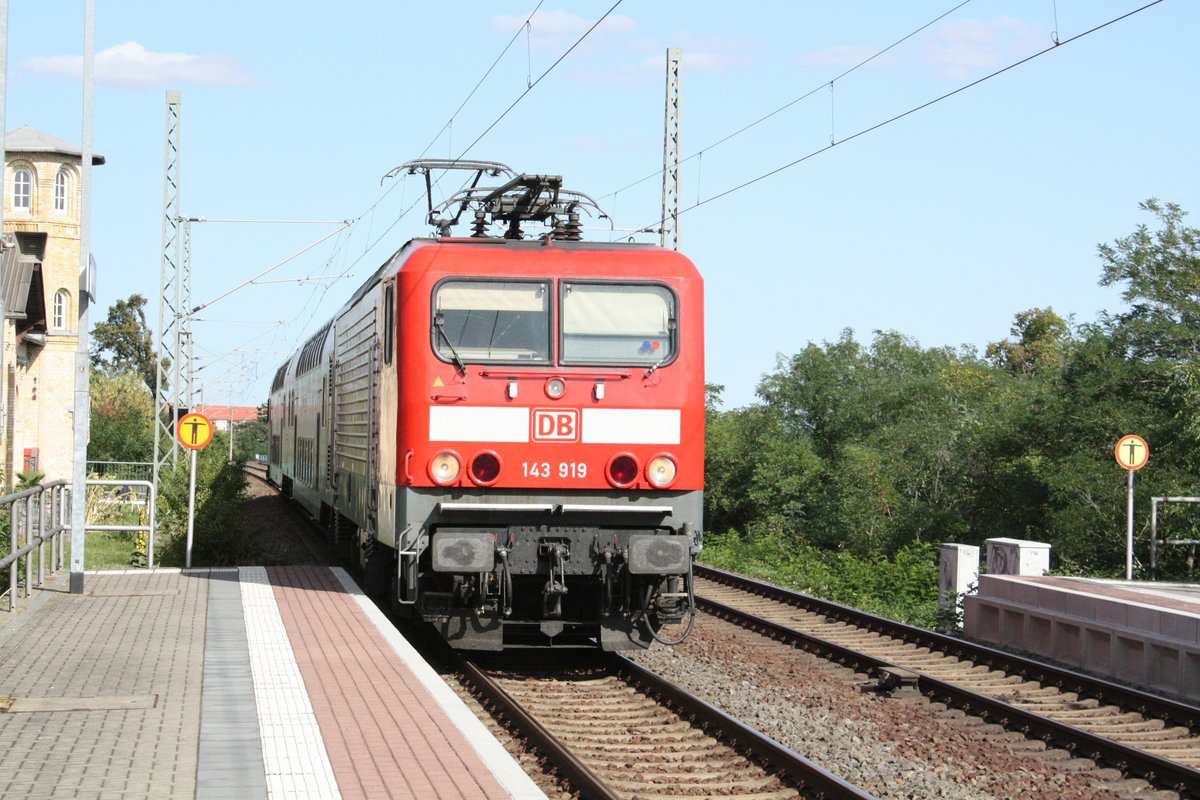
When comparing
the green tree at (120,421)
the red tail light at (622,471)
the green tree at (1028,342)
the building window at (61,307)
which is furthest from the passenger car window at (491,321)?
the green tree at (1028,342)

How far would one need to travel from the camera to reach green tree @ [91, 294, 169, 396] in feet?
291

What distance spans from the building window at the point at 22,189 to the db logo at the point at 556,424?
4423 cm

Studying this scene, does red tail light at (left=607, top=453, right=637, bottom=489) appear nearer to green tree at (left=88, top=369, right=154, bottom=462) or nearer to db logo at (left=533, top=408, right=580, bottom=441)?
db logo at (left=533, top=408, right=580, bottom=441)

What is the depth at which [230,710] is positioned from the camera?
25.1 feet

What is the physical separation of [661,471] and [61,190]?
45.0m

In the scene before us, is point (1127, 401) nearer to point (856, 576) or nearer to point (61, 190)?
point (856, 576)

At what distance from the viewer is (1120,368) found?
2420cm

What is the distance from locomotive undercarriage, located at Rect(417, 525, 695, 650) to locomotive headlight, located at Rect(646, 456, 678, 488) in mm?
391

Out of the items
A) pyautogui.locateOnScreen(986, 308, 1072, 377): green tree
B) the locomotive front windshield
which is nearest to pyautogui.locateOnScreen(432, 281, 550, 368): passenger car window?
the locomotive front windshield

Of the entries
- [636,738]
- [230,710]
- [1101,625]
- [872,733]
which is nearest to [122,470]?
[1101,625]

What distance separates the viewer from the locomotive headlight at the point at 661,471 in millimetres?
10719

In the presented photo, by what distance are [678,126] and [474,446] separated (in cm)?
1276

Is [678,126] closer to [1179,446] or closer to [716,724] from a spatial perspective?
[1179,446]

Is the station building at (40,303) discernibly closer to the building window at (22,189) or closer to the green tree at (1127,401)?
the building window at (22,189)
